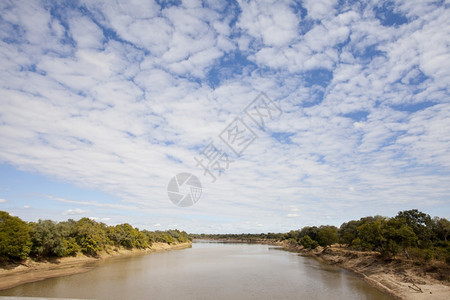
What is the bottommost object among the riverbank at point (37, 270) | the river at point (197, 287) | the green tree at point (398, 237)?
the river at point (197, 287)

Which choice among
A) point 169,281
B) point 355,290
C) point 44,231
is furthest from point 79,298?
point 355,290

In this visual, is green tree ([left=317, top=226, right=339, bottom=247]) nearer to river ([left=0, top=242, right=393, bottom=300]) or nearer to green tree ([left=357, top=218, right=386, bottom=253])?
green tree ([left=357, top=218, right=386, bottom=253])

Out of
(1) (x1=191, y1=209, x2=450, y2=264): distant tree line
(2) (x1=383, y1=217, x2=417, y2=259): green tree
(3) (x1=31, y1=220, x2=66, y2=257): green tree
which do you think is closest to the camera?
(1) (x1=191, y1=209, x2=450, y2=264): distant tree line

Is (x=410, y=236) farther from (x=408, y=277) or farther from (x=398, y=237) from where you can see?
(x=408, y=277)

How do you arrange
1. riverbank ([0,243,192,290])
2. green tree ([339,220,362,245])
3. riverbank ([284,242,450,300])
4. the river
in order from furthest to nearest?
green tree ([339,220,362,245])
riverbank ([0,243,192,290])
the river
riverbank ([284,242,450,300])

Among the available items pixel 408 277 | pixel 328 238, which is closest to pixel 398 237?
pixel 408 277

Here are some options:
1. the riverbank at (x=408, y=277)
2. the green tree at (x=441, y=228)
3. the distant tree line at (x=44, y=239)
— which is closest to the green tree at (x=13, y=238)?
the distant tree line at (x=44, y=239)

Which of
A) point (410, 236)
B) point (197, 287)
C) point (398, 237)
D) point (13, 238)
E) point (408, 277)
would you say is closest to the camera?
point (197, 287)

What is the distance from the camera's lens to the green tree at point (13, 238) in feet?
138

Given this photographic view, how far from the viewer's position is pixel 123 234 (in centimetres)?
9612

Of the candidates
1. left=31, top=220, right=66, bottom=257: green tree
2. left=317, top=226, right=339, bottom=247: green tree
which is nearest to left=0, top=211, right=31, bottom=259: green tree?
left=31, top=220, right=66, bottom=257: green tree

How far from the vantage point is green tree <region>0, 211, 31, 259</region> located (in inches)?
1651

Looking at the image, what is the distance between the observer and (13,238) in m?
43.2

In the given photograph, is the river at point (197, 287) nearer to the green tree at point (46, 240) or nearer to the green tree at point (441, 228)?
the green tree at point (46, 240)
